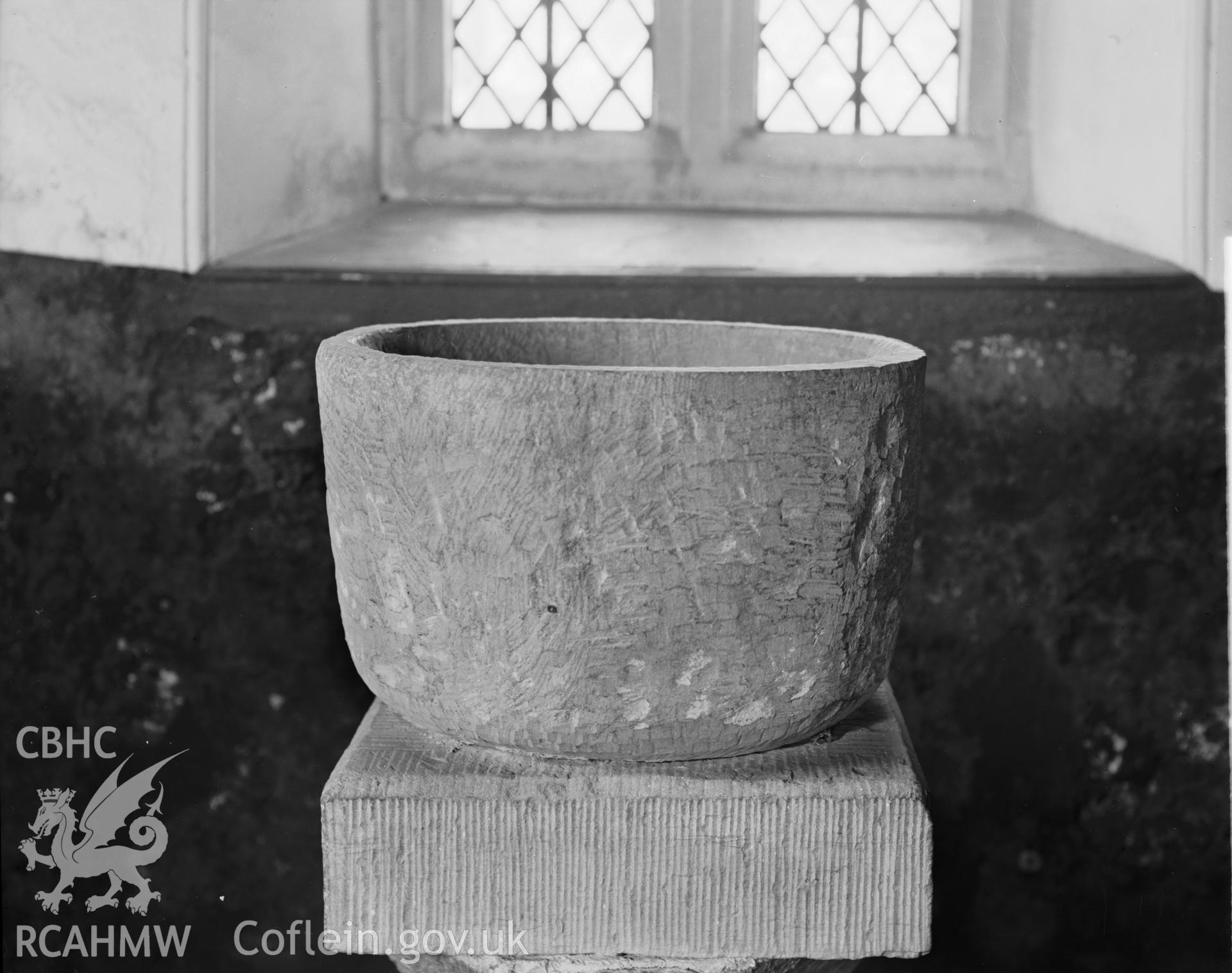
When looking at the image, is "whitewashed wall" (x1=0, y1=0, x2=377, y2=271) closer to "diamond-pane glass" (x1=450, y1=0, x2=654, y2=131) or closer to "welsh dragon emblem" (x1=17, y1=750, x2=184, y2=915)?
"diamond-pane glass" (x1=450, y1=0, x2=654, y2=131)

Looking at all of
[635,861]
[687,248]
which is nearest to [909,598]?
[687,248]

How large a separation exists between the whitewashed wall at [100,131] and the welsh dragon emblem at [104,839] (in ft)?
3.65

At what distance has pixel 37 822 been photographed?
10.4ft

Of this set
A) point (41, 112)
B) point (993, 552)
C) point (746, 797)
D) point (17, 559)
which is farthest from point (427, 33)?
point (746, 797)

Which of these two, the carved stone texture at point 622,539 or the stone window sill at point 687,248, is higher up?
the stone window sill at point 687,248

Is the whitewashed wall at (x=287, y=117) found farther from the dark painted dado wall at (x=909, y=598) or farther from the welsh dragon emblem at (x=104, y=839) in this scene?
the welsh dragon emblem at (x=104, y=839)

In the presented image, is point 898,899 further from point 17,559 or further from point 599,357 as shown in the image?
point 17,559

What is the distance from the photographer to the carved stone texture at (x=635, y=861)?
1.88 m

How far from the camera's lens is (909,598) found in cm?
310

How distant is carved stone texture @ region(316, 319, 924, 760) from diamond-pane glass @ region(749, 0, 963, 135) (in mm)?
1961

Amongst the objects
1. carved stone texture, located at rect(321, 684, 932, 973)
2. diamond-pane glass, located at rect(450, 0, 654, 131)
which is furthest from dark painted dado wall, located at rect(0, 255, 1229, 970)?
carved stone texture, located at rect(321, 684, 932, 973)

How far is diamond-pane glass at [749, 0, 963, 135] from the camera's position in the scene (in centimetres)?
372

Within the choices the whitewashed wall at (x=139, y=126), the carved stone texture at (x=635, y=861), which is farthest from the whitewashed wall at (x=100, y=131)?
the carved stone texture at (x=635, y=861)

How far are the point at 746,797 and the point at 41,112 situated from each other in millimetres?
2131
